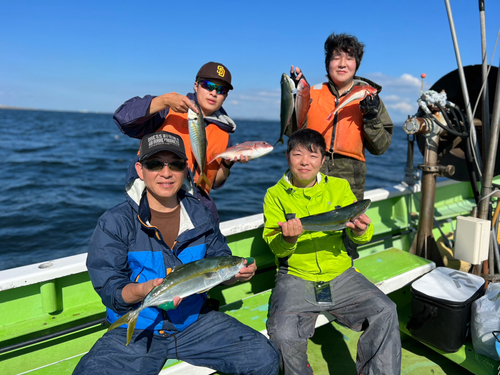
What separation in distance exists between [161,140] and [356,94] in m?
2.13

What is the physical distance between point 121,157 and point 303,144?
A: 2356 centimetres

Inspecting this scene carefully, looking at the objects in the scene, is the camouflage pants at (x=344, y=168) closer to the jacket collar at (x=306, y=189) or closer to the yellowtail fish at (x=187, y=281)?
the jacket collar at (x=306, y=189)

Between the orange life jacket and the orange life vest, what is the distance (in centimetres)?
115

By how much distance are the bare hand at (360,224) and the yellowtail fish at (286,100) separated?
1.20 metres

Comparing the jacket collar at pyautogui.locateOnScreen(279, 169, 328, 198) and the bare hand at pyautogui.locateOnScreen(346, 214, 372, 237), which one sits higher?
the jacket collar at pyautogui.locateOnScreen(279, 169, 328, 198)

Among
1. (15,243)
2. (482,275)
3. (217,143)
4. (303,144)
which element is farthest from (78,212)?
(482,275)

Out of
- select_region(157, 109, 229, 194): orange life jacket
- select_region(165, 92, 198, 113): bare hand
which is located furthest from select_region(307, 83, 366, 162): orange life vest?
select_region(165, 92, 198, 113): bare hand

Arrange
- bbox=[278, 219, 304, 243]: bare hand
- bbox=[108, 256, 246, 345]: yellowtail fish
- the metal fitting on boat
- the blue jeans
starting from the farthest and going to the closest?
the metal fitting on boat
bbox=[278, 219, 304, 243]: bare hand
the blue jeans
bbox=[108, 256, 246, 345]: yellowtail fish

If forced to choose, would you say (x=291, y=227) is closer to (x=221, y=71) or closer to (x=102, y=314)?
(x=221, y=71)

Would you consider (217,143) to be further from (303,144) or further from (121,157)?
(121,157)

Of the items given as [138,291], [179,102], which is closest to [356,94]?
[179,102]

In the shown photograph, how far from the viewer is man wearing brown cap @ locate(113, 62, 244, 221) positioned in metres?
2.96

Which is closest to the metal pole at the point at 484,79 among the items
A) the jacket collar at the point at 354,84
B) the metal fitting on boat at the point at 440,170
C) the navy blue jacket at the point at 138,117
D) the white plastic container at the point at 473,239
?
the metal fitting on boat at the point at 440,170

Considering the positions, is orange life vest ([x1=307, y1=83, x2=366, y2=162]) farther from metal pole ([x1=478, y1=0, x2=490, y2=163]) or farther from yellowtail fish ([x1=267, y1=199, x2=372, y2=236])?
metal pole ([x1=478, y1=0, x2=490, y2=163])
